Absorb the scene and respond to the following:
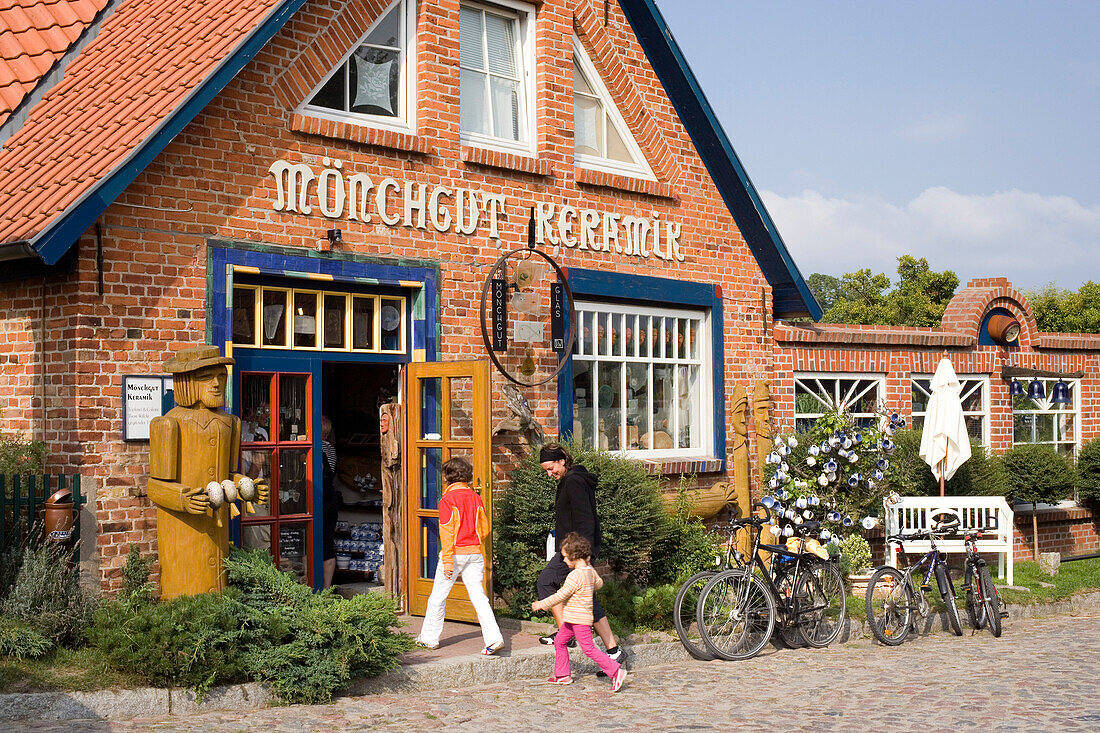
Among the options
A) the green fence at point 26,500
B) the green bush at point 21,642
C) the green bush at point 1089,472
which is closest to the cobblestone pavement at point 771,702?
the green bush at point 21,642

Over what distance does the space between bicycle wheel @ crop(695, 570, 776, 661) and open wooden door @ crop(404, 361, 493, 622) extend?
187 centimetres

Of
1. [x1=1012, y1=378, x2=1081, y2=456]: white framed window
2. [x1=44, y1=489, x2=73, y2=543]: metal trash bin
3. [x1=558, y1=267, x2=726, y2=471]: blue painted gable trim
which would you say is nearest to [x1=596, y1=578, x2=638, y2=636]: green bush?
[x1=558, y1=267, x2=726, y2=471]: blue painted gable trim

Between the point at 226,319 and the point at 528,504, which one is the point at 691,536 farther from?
the point at 226,319

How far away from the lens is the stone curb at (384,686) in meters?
7.02

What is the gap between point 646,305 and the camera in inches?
505

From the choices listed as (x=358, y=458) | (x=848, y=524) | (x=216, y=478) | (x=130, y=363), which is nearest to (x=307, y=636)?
(x=216, y=478)

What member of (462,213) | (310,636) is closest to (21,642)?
(310,636)

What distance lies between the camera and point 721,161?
Answer: 1348 cm

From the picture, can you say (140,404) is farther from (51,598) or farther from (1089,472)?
(1089,472)

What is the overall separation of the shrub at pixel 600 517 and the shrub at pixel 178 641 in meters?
2.90

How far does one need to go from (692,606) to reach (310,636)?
127 inches

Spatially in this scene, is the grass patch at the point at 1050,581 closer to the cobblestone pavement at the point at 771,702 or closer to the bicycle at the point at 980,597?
the bicycle at the point at 980,597

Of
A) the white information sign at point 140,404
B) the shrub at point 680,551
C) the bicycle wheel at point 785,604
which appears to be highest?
the white information sign at point 140,404

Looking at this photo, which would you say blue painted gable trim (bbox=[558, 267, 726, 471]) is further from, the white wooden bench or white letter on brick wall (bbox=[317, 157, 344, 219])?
white letter on brick wall (bbox=[317, 157, 344, 219])
